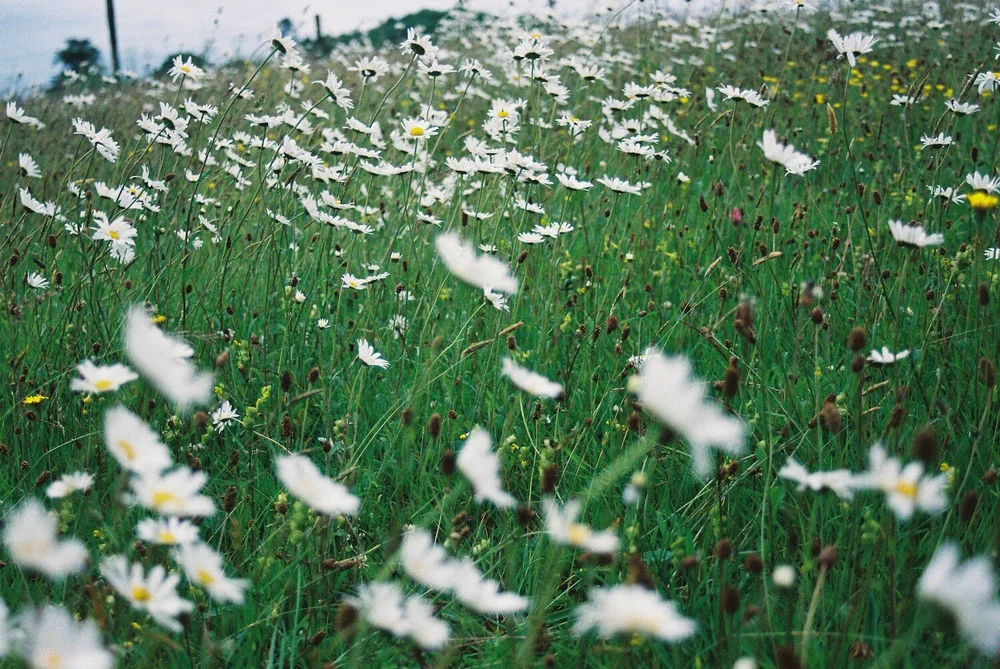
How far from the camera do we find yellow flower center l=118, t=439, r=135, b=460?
3.09ft

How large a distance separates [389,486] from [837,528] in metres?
1.02

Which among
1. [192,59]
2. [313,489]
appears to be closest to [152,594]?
[313,489]

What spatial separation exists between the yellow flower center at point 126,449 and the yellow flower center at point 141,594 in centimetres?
16

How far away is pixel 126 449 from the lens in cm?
95

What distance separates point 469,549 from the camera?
1594 mm

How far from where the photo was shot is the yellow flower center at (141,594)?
2.96 ft

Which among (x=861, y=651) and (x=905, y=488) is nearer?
(x=905, y=488)

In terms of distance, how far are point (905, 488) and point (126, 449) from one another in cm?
96

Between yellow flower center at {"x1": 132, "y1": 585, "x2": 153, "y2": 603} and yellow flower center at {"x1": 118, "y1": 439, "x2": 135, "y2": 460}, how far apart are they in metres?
0.16

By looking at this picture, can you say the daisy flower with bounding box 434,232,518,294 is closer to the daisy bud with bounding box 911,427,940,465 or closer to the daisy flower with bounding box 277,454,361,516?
the daisy flower with bounding box 277,454,361,516

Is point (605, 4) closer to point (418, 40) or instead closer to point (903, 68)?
point (903, 68)

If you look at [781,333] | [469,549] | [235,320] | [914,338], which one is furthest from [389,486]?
[914,338]

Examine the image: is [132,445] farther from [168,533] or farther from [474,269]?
[474,269]

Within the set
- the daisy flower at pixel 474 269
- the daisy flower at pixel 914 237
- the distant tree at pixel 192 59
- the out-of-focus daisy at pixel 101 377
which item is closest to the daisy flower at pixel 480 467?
the daisy flower at pixel 474 269
